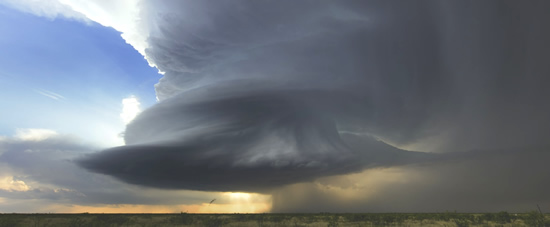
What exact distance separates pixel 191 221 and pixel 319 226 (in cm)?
4915

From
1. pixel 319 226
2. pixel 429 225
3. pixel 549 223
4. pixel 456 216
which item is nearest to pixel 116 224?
pixel 319 226

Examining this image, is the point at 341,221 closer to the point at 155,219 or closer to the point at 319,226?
the point at 319,226

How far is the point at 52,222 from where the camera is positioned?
433 ft

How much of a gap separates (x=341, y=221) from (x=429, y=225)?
33761 mm

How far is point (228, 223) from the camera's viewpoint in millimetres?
136250

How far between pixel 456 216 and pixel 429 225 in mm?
26152

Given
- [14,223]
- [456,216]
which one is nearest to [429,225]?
[456,216]

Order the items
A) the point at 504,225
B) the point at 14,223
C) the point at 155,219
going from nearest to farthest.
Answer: the point at 14,223, the point at 504,225, the point at 155,219

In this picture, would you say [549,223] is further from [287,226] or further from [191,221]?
[191,221]

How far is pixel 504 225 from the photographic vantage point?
133125 mm

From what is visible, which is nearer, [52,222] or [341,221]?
[52,222]

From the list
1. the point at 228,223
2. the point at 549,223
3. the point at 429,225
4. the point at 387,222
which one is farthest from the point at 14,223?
the point at 549,223

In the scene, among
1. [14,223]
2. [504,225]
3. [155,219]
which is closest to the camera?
[14,223]

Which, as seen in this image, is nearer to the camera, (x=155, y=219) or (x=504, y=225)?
(x=504, y=225)
